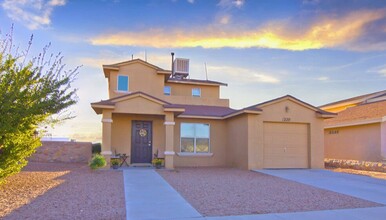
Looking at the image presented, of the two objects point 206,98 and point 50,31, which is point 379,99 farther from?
point 50,31

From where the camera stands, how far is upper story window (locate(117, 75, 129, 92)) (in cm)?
2097

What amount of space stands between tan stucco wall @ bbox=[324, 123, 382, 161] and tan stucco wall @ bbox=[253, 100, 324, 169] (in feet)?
15.1

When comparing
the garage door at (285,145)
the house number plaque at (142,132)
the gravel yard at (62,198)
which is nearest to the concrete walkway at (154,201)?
the gravel yard at (62,198)

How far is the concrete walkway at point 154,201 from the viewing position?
726 cm

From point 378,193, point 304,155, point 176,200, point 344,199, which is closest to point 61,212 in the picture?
point 176,200

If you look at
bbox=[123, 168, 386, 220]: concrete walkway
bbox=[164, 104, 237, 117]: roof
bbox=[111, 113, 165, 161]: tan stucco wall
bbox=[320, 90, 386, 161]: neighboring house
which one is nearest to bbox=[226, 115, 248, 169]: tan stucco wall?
bbox=[164, 104, 237, 117]: roof

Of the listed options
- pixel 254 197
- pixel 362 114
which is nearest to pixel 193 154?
pixel 254 197

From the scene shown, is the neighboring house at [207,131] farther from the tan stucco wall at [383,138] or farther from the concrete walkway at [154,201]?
the concrete walkway at [154,201]

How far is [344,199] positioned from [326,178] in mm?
5083

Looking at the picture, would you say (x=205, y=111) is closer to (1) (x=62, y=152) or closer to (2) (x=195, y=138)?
(2) (x=195, y=138)

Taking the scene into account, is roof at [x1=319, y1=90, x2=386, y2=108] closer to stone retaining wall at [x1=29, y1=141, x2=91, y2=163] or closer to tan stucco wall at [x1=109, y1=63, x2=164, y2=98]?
tan stucco wall at [x1=109, y1=63, x2=164, y2=98]

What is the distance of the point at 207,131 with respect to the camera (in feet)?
64.7

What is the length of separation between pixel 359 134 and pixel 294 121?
676cm

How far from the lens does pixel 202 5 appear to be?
45.8 ft
